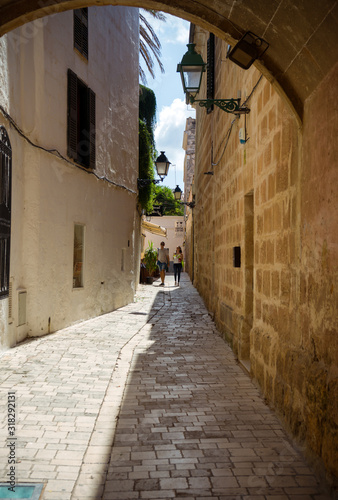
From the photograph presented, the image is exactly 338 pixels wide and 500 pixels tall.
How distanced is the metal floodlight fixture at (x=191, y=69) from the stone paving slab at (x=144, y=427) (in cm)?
378

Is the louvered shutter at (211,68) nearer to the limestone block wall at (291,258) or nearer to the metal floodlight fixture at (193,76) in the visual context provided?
the limestone block wall at (291,258)

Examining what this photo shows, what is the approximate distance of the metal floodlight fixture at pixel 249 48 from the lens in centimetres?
332

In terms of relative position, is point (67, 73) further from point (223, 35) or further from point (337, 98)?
point (337, 98)

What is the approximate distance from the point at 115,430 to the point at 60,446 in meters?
0.51

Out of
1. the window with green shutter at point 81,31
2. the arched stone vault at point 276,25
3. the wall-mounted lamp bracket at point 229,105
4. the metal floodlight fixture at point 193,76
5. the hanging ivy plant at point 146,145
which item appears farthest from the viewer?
the hanging ivy plant at point 146,145

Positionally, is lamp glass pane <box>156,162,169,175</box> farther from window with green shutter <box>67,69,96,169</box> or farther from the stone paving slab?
the stone paving slab

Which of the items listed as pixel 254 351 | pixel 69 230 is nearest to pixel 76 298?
pixel 69 230

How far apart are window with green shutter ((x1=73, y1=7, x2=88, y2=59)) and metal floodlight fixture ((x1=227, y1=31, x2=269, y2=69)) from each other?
6.95 m

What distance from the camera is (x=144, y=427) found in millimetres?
3912

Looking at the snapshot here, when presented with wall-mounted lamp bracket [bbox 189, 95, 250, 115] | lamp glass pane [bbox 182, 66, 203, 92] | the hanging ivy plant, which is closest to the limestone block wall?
wall-mounted lamp bracket [bbox 189, 95, 250, 115]

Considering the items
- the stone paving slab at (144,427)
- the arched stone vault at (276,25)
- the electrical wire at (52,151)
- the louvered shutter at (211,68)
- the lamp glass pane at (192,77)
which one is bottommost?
the stone paving slab at (144,427)

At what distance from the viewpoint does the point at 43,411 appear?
424 centimetres

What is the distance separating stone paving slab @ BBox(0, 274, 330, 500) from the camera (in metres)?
2.95

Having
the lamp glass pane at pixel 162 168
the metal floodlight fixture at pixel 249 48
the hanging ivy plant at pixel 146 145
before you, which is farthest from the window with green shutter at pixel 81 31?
the metal floodlight fixture at pixel 249 48
